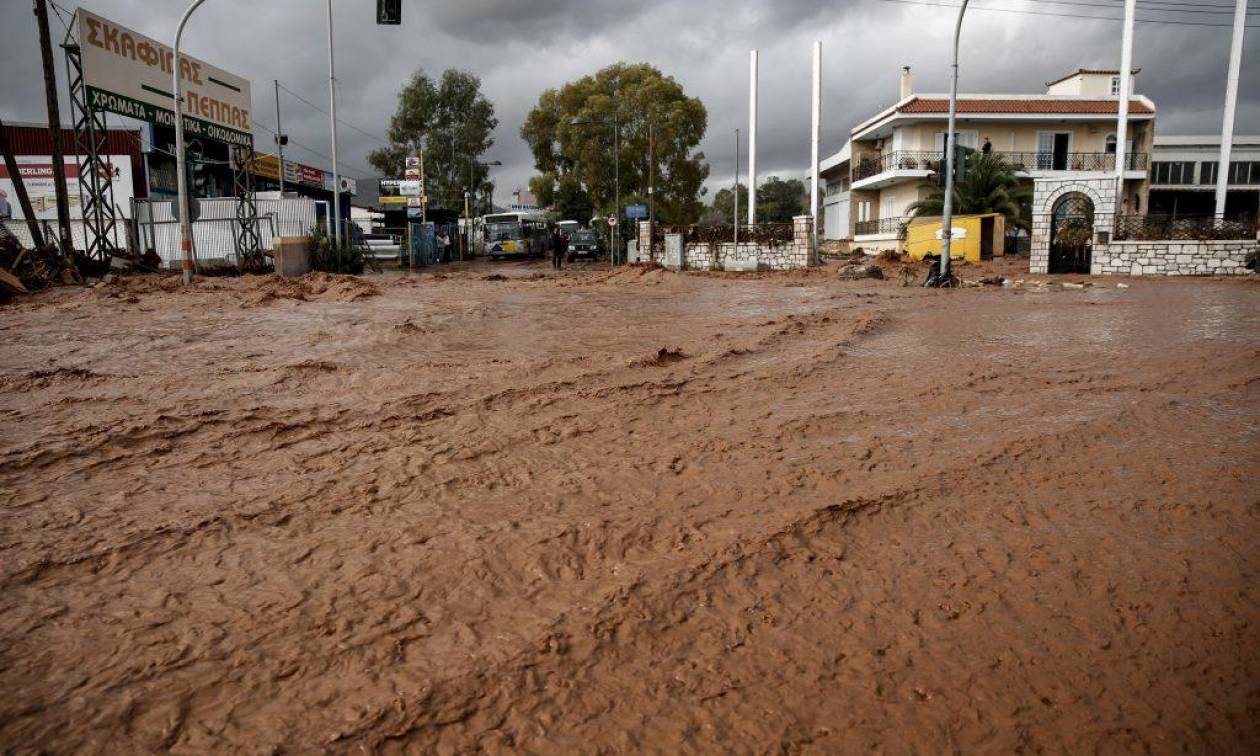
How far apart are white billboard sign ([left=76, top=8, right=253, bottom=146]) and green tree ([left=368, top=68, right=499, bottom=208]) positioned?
92.9ft

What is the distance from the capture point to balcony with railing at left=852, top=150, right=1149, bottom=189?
1644 inches

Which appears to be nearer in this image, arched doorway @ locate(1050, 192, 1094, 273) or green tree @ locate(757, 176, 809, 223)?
arched doorway @ locate(1050, 192, 1094, 273)

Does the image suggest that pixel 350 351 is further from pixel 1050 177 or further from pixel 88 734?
pixel 1050 177

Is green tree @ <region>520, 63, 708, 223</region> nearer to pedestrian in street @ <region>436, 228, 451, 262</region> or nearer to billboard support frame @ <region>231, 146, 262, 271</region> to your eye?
pedestrian in street @ <region>436, 228, 451, 262</region>

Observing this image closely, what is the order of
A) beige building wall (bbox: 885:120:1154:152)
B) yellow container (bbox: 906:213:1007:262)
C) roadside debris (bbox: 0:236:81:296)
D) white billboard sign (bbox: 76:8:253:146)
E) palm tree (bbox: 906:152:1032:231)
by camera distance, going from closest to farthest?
roadside debris (bbox: 0:236:81:296), white billboard sign (bbox: 76:8:253:146), yellow container (bbox: 906:213:1007:262), palm tree (bbox: 906:152:1032:231), beige building wall (bbox: 885:120:1154:152)

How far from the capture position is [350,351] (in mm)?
8492

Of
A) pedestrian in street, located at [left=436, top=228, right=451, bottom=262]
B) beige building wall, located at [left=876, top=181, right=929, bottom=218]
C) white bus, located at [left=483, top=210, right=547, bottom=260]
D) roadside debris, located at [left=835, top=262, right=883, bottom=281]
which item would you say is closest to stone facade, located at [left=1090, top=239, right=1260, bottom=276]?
roadside debris, located at [left=835, top=262, right=883, bottom=281]

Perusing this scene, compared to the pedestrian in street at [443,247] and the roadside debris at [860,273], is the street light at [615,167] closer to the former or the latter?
the pedestrian in street at [443,247]

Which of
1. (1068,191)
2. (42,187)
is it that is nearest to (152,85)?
(42,187)

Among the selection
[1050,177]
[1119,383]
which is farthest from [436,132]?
[1119,383]

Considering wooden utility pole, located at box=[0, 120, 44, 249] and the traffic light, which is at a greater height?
the traffic light

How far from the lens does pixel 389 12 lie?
1455 centimetres

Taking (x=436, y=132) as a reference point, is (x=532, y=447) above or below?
below

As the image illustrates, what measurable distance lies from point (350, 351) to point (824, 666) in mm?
6985
